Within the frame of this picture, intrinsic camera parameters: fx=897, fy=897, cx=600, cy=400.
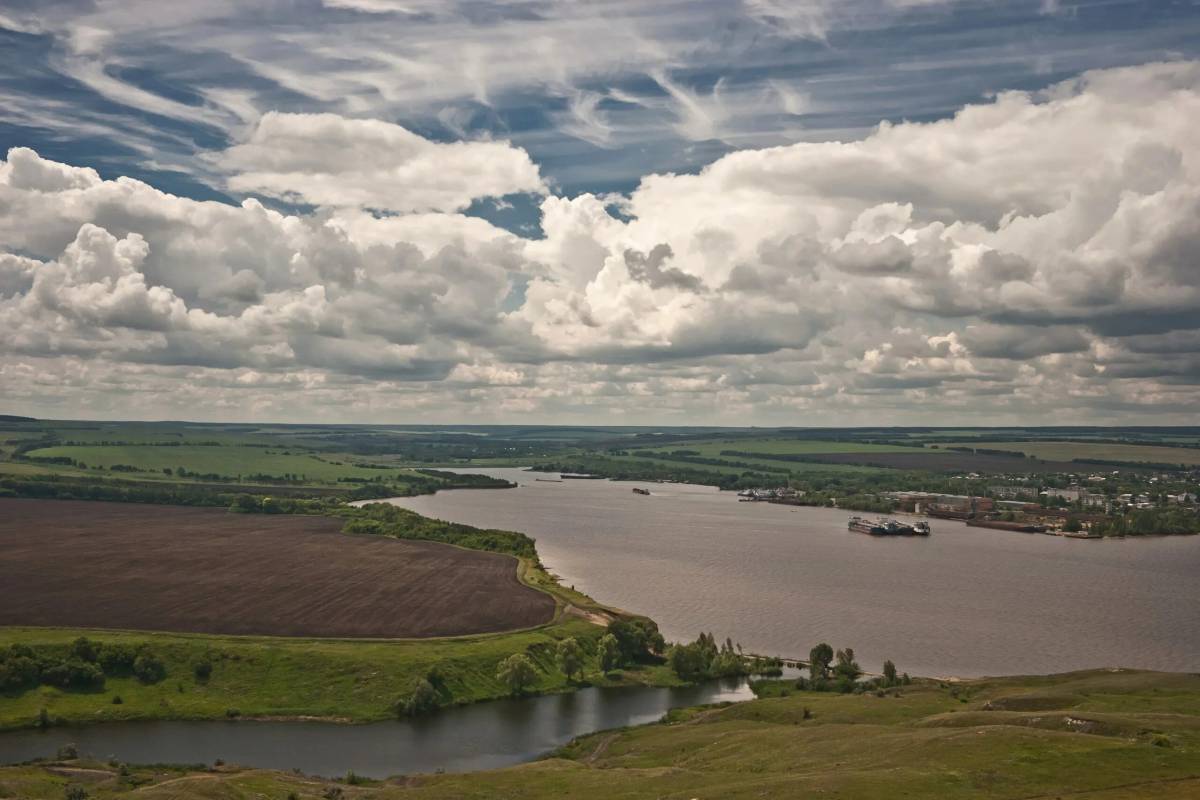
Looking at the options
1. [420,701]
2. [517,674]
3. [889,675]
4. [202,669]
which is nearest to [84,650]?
[202,669]

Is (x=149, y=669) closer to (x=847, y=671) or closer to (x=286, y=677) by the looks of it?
(x=286, y=677)

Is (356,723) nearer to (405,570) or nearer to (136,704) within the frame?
(136,704)

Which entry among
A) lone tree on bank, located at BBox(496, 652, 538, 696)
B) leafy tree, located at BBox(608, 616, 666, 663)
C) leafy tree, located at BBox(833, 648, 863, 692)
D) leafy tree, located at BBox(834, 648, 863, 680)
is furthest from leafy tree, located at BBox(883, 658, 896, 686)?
lone tree on bank, located at BBox(496, 652, 538, 696)

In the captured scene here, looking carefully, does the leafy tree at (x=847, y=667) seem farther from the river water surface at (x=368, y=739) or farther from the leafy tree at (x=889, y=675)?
the river water surface at (x=368, y=739)

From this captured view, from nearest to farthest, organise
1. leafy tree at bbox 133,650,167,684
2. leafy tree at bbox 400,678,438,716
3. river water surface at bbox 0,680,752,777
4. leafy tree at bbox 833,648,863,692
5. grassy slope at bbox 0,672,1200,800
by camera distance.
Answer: grassy slope at bbox 0,672,1200,800, river water surface at bbox 0,680,752,777, leafy tree at bbox 400,678,438,716, leafy tree at bbox 133,650,167,684, leafy tree at bbox 833,648,863,692

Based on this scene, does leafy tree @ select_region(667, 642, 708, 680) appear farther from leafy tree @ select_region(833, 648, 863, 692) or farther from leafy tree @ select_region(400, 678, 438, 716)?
leafy tree @ select_region(400, 678, 438, 716)

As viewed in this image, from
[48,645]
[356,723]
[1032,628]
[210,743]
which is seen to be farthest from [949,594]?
[48,645]

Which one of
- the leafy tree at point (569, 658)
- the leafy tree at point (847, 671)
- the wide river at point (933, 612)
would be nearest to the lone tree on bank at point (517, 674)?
the leafy tree at point (569, 658)
